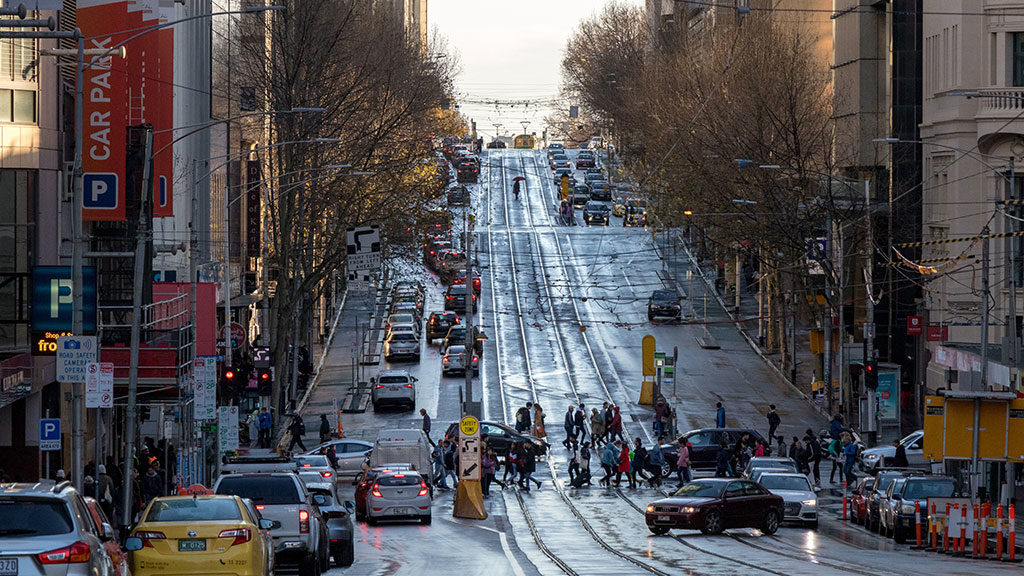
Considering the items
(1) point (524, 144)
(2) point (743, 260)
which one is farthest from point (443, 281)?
(1) point (524, 144)

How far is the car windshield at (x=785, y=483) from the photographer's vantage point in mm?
35562

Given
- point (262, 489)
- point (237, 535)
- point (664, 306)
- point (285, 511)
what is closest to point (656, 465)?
point (262, 489)

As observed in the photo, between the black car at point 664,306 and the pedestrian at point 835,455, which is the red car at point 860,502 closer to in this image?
the pedestrian at point 835,455

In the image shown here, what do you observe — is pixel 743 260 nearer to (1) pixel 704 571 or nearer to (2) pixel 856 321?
(2) pixel 856 321

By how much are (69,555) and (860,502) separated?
25.7 m

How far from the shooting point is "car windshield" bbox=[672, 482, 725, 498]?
3250 cm

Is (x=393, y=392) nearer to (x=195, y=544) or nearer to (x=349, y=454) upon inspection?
(x=349, y=454)

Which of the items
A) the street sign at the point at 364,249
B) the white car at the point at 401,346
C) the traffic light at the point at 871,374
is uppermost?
the street sign at the point at 364,249

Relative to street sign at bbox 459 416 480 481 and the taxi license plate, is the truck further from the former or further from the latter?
the taxi license plate

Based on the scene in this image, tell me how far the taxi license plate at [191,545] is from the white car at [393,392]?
141 ft

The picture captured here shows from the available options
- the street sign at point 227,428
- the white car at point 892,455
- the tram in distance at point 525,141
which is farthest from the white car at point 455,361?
the tram in distance at point 525,141

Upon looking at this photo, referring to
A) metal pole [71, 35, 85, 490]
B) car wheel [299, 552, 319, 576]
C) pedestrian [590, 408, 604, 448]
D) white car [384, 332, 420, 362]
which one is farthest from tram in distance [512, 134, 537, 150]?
car wheel [299, 552, 319, 576]

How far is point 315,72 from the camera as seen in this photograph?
2073 inches

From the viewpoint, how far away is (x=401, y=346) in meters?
71.4
